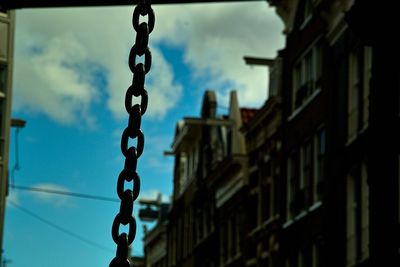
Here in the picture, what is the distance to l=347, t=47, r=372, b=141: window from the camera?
31.2m

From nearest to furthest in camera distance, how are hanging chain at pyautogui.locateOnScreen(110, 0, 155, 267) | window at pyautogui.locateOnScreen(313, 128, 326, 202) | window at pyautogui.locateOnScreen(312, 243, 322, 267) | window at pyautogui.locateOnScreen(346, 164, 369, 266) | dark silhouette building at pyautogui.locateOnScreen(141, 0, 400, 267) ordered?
hanging chain at pyautogui.locateOnScreen(110, 0, 155, 267), window at pyautogui.locateOnScreen(346, 164, 369, 266), dark silhouette building at pyautogui.locateOnScreen(141, 0, 400, 267), window at pyautogui.locateOnScreen(312, 243, 322, 267), window at pyautogui.locateOnScreen(313, 128, 326, 202)

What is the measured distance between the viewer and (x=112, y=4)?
10188 millimetres

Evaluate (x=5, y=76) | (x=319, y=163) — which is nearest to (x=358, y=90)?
(x=319, y=163)

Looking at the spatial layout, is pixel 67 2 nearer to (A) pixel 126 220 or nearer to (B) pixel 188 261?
(A) pixel 126 220

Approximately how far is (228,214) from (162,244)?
69.6 ft

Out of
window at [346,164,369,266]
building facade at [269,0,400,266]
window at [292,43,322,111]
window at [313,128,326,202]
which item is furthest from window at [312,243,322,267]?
window at [292,43,322,111]

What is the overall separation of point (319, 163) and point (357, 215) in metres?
4.36

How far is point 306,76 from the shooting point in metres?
38.4

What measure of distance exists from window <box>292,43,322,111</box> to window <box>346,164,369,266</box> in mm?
5528

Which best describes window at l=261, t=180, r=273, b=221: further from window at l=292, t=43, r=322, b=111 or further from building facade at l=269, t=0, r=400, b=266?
window at l=292, t=43, r=322, b=111

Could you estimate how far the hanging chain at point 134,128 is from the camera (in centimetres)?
550

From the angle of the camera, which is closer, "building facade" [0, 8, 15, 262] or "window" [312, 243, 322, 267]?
"window" [312, 243, 322, 267]

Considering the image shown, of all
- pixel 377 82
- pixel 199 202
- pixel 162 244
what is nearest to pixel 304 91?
pixel 199 202

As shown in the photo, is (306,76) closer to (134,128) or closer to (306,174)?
(306,174)
